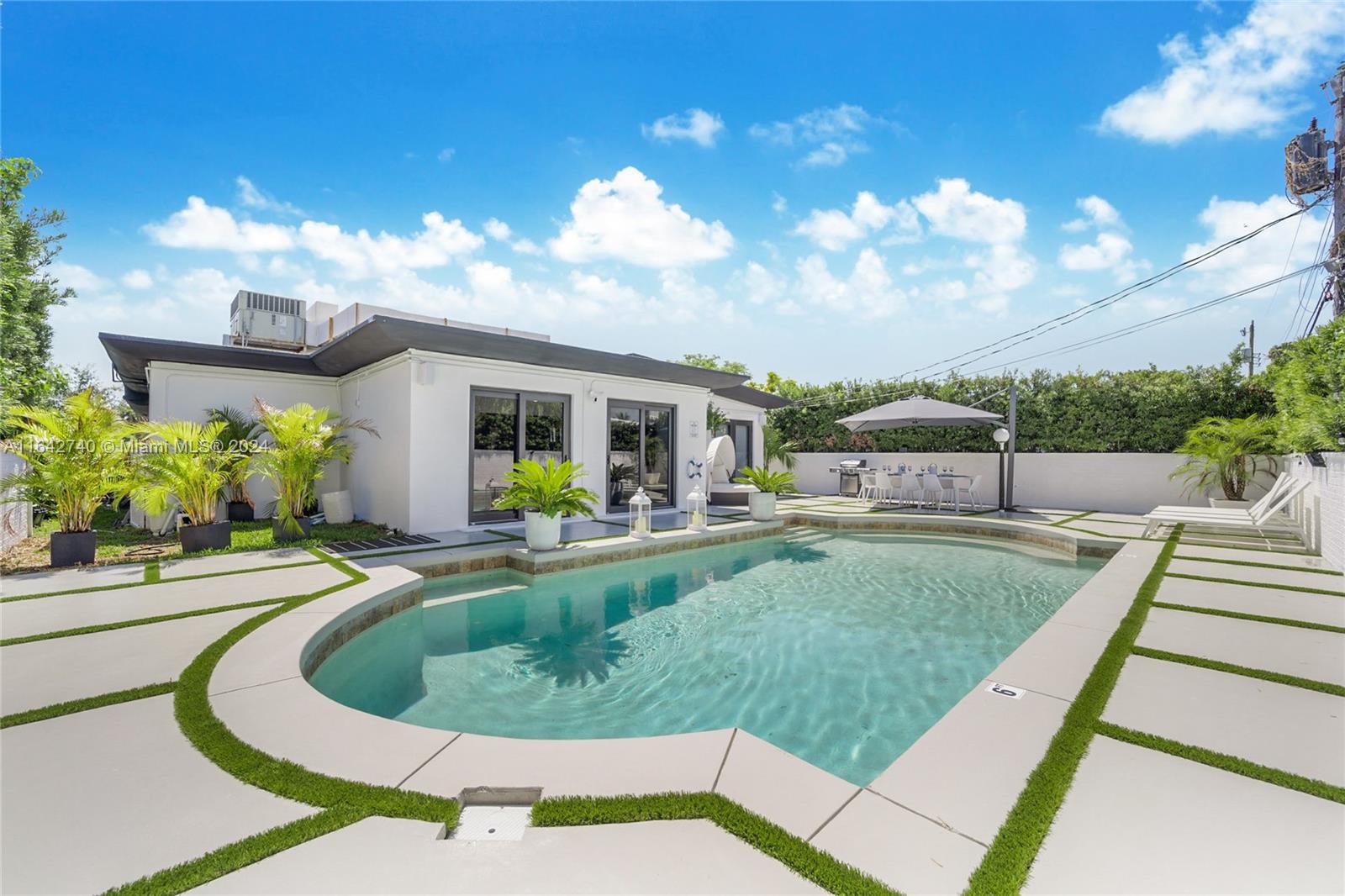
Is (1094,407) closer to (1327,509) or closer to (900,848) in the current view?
(1327,509)

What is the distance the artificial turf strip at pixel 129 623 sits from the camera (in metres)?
3.60

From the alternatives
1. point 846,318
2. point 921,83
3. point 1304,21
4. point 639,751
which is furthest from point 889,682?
point 846,318

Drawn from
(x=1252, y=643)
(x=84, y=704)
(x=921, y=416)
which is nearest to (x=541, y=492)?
(x=84, y=704)

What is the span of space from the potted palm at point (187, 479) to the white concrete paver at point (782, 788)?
23.7ft

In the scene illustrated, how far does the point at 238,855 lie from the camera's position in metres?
1.66

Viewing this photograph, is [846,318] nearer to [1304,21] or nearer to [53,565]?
[1304,21]

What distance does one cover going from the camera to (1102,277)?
13.6 m

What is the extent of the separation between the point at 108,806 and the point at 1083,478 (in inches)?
608

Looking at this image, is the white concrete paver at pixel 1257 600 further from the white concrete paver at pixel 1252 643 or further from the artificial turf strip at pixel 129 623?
the artificial turf strip at pixel 129 623

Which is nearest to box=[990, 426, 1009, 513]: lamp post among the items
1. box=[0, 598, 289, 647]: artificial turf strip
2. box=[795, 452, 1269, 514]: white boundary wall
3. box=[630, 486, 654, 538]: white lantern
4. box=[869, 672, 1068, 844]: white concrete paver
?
box=[795, 452, 1269, 514]: white boundary wall

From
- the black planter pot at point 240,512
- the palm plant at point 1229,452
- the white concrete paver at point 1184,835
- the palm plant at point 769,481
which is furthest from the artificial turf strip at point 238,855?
the palm plant at point 1229,452

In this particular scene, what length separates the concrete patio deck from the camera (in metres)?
1.63

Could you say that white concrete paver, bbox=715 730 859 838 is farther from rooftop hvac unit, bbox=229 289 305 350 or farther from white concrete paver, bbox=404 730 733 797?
rooftop hvac unit, bbox=229 289 305 350

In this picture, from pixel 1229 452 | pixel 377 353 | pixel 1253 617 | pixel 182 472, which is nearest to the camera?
pixel 1253 617
